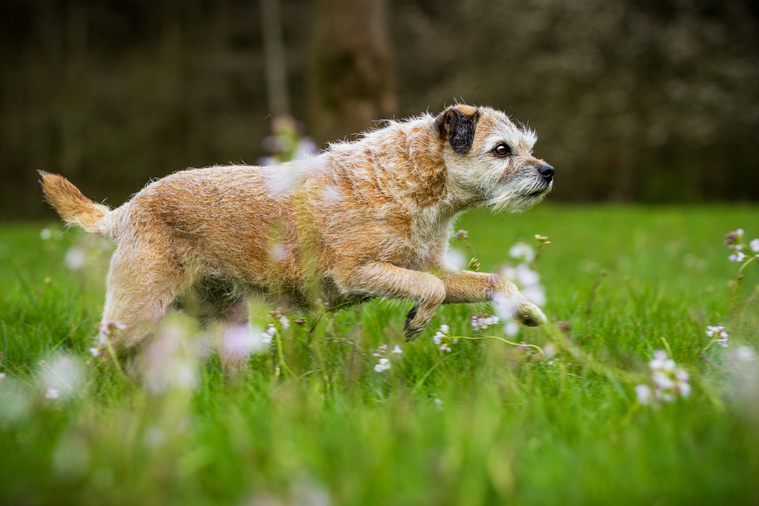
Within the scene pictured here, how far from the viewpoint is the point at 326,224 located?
3568 millimetres

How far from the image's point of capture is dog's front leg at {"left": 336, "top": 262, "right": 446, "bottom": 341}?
336 centimetres

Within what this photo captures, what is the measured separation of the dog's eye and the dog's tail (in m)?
2.35

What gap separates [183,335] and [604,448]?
137 cm

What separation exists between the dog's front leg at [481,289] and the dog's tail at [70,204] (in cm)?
203

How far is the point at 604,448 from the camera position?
2.06 meters

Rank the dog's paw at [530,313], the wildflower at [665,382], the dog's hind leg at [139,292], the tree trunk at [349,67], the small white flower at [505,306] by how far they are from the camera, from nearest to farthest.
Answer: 1. the wildflower at [665,382]
2. the small white flower at [505,306]
3. the dog's paw at [530,313]
4. the dog's hind leg at [139,292]
5. the tree trunk at [349,67]

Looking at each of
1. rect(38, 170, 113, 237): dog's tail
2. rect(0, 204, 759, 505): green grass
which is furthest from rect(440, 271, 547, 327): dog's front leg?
rect(38, 170, 113, 237): dog's tail

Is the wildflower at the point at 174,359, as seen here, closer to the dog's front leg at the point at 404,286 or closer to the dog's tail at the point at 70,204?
the dog's front leg at the point at 404,286

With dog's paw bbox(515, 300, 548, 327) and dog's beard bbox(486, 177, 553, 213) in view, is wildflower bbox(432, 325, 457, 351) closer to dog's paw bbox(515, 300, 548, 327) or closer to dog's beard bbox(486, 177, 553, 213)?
dog's paw bbox(515, 300, 548, 327)

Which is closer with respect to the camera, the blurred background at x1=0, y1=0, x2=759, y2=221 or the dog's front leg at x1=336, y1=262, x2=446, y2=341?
the dog's front leg at x1=336, y1=262, x2=446, y2=341

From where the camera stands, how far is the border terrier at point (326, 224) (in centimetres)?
346

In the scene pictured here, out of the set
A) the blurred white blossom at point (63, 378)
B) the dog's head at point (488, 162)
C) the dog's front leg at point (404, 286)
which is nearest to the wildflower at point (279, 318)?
the dog's front leg at point (404, 286)

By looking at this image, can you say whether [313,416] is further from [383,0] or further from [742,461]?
[383,0]

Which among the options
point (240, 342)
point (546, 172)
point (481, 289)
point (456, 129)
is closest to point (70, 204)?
point (240, 342)
